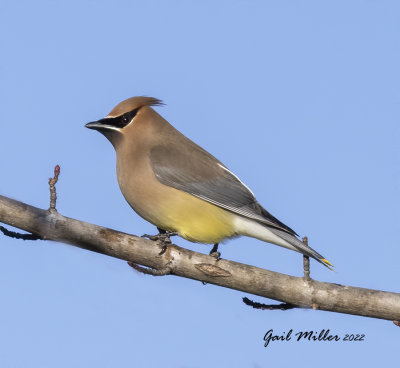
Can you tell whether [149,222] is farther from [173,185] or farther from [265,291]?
[265,291]

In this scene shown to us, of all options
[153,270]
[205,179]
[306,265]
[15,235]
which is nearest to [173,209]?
[205,179]

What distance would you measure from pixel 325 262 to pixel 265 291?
22.5 inches

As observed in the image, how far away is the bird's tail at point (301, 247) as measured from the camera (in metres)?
4.68

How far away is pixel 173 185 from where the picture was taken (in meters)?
5.17

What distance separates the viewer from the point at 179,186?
5.20 metres

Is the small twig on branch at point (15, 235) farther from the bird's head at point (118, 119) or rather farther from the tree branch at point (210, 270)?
the bird's head at point (118, 119)

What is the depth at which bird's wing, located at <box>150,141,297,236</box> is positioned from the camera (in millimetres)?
5211

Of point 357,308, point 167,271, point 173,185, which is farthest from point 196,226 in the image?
point 357,308

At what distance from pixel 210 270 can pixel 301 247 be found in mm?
809

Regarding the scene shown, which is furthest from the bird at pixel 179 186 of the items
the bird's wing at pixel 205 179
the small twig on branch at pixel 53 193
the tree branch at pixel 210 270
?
the small twig on branch at pixel 53 193

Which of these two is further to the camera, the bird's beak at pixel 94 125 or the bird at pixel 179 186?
the bird's beak at pixel 94 125

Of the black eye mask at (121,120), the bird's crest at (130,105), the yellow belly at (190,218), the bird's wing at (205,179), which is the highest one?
the bird's crest at (130,105)

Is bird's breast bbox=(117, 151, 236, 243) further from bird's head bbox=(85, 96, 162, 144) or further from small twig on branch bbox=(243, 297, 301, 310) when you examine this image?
small twig on branch bbox=(243, 297, 301, 310)

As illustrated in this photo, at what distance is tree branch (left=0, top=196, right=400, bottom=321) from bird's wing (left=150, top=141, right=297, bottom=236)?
0.73 m
